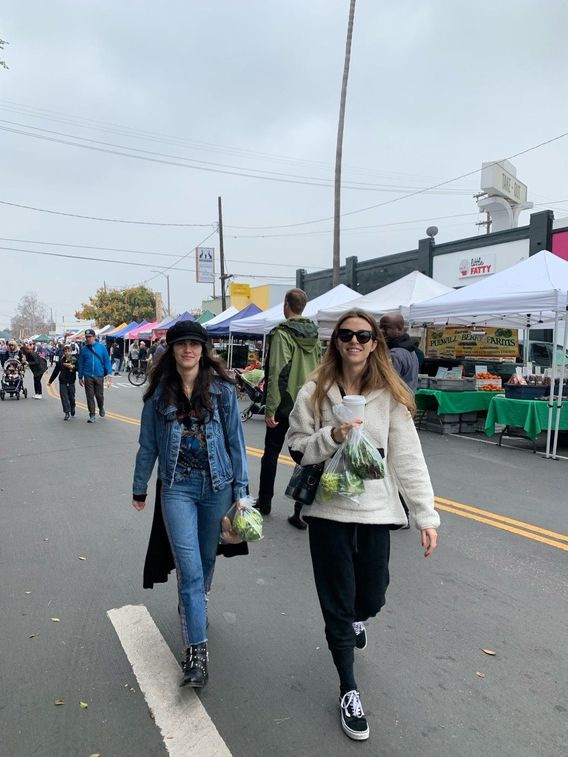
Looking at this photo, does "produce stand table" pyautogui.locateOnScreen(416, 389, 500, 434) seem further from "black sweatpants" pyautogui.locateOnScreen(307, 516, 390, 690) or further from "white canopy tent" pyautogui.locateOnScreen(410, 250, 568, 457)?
"black sweatpants" pyautogui.locateOnScreen(307, 516, 390, 690)

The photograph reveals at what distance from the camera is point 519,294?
324 inches

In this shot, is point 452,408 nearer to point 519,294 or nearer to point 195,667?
point 519,294

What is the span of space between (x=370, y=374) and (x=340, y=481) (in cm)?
53

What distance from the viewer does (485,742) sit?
2236 mm

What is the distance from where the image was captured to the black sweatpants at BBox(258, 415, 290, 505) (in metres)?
4.80

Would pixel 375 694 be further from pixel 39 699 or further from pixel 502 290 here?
pixel 502 290

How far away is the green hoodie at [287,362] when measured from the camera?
458cm

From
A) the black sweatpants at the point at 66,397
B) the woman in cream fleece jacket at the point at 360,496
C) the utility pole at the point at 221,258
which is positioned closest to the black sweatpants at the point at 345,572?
the woman in cream fleece jacket at the point at 360,496

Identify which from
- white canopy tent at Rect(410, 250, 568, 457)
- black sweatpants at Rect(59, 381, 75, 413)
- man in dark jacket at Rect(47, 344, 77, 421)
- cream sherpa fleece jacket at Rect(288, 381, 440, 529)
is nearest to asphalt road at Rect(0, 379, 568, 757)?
cream sherpa fleece jacket at Rect(288, 381, 440, 529)

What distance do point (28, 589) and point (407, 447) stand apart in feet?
9.25

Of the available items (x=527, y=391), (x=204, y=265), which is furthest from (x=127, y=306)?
(x=527, y=391)

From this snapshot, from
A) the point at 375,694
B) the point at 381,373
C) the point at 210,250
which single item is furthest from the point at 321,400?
the point at 210,250

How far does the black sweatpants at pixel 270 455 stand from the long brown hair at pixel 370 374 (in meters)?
2.14

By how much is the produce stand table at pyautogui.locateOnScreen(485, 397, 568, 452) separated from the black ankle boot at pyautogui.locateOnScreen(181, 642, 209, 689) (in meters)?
7.07
